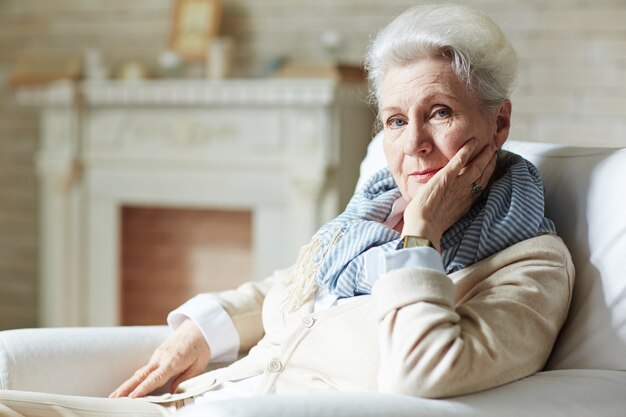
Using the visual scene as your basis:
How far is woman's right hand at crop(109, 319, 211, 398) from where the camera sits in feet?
5.42

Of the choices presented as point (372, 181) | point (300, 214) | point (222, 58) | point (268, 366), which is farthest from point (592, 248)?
point (222, 58)

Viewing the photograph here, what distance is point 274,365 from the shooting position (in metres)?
1.48

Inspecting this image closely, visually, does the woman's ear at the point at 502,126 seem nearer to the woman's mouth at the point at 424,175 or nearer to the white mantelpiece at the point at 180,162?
the woman's mouth at the point at 424,175

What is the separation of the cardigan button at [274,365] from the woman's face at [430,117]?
0.37 metres

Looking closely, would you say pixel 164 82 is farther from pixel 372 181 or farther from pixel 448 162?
pixel 448 162

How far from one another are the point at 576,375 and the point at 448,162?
41 centimetres

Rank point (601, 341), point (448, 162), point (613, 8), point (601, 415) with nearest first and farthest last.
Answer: point (601, 415)
point (601, 341)
point (448, 162)
point (613, 8)

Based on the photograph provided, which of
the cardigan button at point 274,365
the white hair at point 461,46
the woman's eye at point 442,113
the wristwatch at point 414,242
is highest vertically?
the white hair at point 461,46

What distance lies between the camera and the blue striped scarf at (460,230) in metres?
1.40

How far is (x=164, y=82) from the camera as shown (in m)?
3.54

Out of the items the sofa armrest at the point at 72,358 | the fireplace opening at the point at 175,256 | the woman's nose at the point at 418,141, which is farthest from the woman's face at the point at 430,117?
the fireplace opening at the point at 175,256

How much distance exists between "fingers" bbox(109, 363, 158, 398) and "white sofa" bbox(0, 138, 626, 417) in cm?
5

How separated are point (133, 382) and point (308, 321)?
409 mm

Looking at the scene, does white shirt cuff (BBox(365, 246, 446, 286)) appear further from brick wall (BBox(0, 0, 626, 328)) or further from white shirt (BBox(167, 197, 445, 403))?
brick wall (BBox(0, 0, 626, 328))
